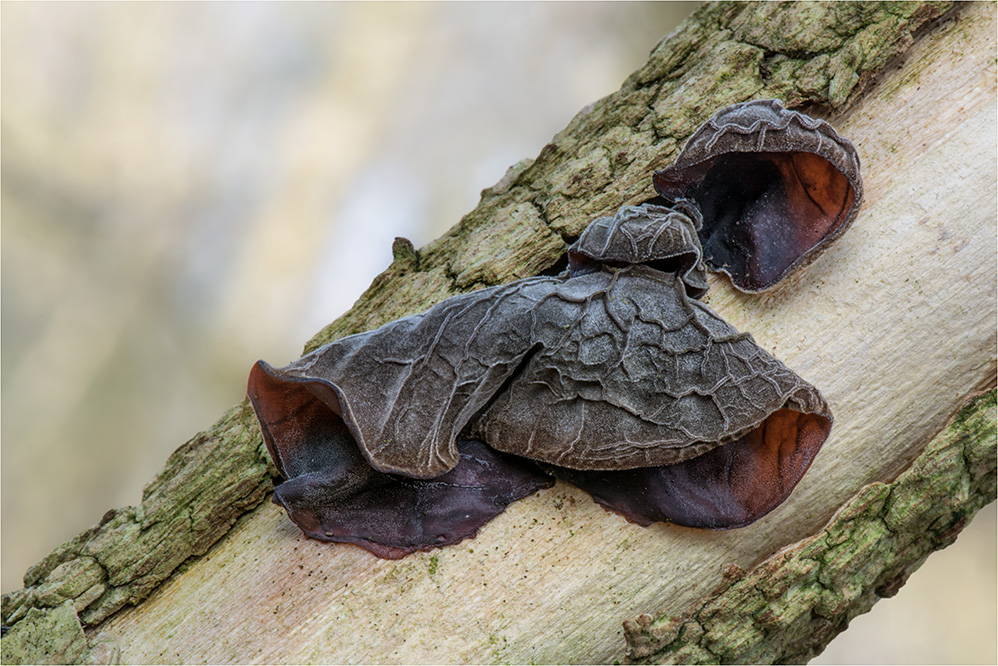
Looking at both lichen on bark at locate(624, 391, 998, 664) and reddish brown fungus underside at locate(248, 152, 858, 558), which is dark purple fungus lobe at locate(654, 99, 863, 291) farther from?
lichen on bark at locate(624, 391, 998, 664)

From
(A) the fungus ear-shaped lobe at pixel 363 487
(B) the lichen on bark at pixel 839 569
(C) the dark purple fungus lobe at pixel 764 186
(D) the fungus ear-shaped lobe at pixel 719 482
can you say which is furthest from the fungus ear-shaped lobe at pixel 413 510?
(C) the dark purple fungus lobe at pixel 764 186

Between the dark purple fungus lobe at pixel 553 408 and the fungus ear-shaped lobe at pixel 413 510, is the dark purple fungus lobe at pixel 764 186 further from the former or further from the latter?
the fungus ear-shaped lobe at pixel 413 510

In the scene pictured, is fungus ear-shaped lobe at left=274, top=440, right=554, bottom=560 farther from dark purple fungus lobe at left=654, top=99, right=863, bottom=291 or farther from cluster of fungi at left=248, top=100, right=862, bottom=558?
dark purple fungus lobe at left=654, top=99, right=863, bottom=291

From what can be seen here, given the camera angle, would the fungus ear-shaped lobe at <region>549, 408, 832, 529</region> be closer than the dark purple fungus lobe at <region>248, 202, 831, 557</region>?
No

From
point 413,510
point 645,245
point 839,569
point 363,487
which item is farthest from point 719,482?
point 363,487

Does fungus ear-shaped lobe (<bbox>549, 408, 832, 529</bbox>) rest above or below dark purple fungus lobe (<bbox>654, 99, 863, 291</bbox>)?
below

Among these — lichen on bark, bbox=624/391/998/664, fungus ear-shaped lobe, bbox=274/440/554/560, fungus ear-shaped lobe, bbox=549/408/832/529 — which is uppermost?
fungus ear-shaped lobe, bbox=274/440/554/560

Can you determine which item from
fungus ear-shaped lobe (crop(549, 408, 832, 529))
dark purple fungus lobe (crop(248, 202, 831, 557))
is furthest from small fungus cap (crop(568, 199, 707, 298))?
fungus ear-shaped lobe (crop(549, 408, 832, 529))
